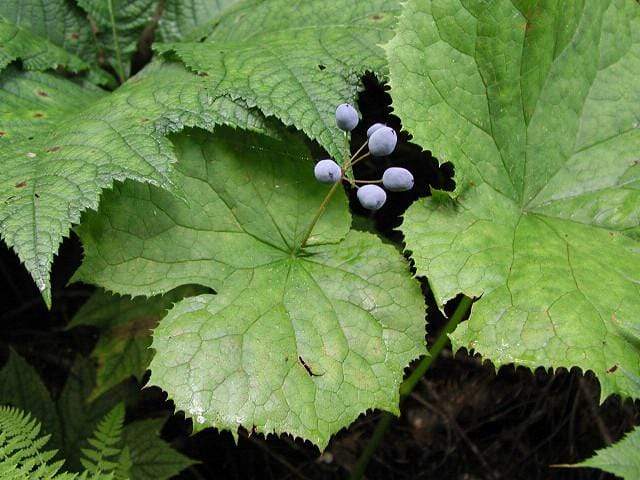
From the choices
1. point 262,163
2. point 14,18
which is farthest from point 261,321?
point 14,18

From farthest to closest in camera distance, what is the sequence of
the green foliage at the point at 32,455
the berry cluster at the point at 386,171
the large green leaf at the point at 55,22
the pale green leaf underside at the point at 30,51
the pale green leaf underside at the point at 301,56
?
the large green leaf at the point at 55,22, the pale green leaf underside at the point at 30,51, the pale green leaf underside at the point at 301,56, the berry cluster at the point at 386,171, the green foliage at the point at 32,455

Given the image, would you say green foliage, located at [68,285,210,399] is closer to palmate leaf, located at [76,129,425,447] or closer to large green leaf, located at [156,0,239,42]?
palmate leaf, located at [76,129,425,447]

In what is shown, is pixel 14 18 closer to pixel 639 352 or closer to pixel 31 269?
pixel 31 269

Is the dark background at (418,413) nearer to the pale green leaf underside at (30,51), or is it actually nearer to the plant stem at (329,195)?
the plant stem at (329,195)

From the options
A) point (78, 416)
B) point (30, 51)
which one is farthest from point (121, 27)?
point (78, 416)

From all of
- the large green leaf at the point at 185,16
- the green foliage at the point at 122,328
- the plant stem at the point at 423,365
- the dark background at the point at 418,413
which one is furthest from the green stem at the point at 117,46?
the plant stem at the point at 423,365

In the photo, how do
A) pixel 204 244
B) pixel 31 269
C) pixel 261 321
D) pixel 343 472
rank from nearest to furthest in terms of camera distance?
1. pixel 31 269
2. pixel 261 321
3. pixel 204 244
4. pixel 343 472

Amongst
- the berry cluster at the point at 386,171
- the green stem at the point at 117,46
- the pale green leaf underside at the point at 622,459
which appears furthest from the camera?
the green stem at the point at 117,46
